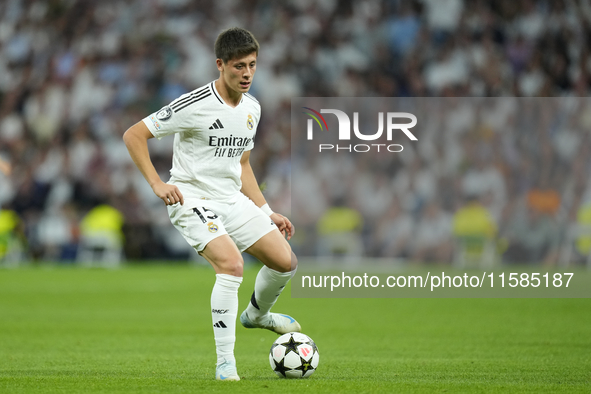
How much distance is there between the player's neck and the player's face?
0.49ft

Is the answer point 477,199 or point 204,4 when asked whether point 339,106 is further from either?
point 204,4

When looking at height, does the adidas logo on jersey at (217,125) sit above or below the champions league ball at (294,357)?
above

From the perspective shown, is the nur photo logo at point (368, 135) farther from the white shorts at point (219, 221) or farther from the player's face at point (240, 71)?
the player's face at point (240, 71)

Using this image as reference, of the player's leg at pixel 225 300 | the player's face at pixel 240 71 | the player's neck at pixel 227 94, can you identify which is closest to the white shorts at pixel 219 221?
the player's leg at pixel 225 300

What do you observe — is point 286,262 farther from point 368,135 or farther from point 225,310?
point 368,135

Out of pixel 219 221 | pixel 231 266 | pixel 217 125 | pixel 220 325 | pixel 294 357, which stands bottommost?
pixel 294 357

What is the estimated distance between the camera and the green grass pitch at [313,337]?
5293 millimetres

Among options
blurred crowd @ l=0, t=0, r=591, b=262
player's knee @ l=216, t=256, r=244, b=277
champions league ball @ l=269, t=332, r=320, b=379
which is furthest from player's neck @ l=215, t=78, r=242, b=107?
blurred crowd @ l=0, t=0, r=591, b=262

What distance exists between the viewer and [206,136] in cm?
573

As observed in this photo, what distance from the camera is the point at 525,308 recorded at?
1101cm

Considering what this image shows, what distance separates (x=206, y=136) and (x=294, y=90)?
1484 cm

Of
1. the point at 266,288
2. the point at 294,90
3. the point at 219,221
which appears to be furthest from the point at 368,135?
the point at 219,221

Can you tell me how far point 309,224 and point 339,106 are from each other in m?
2.90

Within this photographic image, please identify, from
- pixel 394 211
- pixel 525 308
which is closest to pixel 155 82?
pixel 394 211
